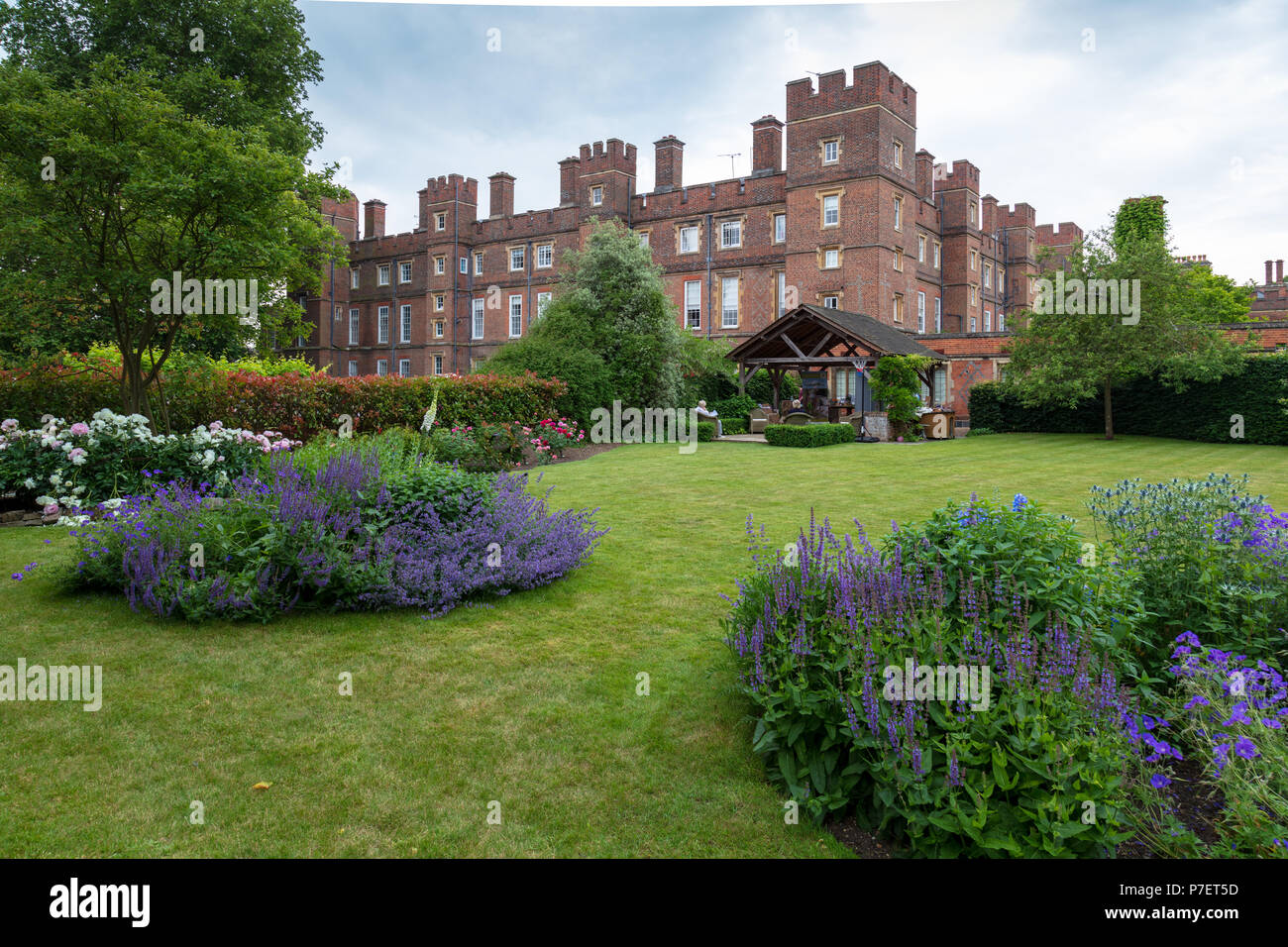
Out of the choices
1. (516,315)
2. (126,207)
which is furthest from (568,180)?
(126,207)

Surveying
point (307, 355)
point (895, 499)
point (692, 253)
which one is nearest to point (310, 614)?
point (895, 499)

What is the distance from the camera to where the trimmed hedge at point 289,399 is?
1156 cm

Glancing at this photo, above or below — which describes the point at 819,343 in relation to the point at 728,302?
below

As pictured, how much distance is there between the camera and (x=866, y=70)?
3859 centimetres

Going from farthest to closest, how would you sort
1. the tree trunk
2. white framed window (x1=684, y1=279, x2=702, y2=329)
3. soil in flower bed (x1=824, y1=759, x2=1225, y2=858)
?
white framed window (x1=684, y1=279, x2=702, y2=329) < the tree trunk < soil in flower bed (x1=824, y1=759, x2=1225, y2=858)

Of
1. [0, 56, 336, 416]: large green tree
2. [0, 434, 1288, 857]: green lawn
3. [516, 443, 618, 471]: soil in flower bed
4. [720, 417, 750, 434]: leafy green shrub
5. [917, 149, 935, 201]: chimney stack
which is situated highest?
[917, 149, 935, 201]: chimney stack

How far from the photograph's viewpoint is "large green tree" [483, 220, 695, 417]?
2659 cm

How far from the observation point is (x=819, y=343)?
29.3 metres

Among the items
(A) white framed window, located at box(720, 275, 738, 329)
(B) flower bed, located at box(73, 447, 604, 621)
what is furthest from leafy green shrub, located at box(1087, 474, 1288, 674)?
(A) white framed window, located at box(720, 275, 738, 329)

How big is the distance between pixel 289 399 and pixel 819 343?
19.9 meters

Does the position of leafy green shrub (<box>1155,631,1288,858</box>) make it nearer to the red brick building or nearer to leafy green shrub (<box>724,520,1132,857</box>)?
leafy green shrub (<box>724,520,1132,857</box>)

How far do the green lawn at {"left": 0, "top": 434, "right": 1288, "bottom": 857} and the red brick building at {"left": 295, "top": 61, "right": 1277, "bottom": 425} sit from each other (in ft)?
94.2

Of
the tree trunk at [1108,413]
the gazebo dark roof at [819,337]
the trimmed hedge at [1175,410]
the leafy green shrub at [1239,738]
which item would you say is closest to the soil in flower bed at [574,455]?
the gazebo dark roof at [819,337]

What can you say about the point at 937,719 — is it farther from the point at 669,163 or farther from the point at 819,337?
the point at 669,163
